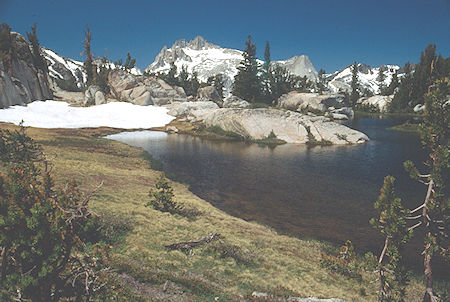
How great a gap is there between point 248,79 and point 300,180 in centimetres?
7804

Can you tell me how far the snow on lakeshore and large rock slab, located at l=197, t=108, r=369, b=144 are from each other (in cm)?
2446

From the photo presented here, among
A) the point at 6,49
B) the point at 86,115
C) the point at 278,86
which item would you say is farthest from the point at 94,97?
the point at 278,86

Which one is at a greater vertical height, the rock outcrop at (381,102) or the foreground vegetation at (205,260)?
the rock outcrop at (381,102)

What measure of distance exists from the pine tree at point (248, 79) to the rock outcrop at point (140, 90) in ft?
77.0

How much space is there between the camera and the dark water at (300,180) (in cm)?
2047

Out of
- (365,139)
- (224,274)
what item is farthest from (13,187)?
(365,139)

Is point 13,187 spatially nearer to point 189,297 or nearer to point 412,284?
point 189,297

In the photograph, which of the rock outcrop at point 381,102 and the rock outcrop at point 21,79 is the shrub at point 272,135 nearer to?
the rock outcrop at point 21,79

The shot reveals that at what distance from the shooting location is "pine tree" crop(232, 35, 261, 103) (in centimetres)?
10253

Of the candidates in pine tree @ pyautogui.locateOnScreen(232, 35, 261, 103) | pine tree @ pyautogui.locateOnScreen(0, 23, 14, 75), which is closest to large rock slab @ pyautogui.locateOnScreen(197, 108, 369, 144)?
pine tree @ pyautogui.locateOnScreen(232, 35, 261, 103)

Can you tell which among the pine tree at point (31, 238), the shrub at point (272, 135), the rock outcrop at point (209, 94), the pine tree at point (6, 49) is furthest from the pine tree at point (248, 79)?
the pine tree at point (31, 238)

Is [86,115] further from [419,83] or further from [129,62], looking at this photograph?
[419,83]

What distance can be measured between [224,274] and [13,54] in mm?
85642

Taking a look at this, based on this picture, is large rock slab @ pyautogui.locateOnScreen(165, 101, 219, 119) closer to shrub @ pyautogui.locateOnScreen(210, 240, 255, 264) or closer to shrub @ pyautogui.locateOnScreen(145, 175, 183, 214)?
shrub @ pyautogui.locateOnScreen(145, 175, 183, 214)
